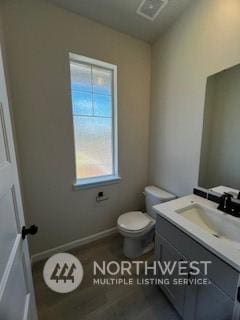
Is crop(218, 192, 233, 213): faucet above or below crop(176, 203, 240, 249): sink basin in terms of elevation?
above

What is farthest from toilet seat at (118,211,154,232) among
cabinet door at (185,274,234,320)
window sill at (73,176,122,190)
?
cabinet door at (185,274,234,320)

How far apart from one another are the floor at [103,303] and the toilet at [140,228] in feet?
1.18

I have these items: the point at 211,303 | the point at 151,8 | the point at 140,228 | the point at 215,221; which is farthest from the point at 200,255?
the point at 151,8

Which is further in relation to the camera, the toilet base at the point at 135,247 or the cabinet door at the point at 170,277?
the toilet base at the point at 135,247

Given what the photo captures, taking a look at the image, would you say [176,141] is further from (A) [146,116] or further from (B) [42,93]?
(B) [42,93]

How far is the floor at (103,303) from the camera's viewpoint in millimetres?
1241

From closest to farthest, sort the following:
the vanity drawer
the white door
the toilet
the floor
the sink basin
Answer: the white door < the vanity drawer < the sink basin < the floor < the toilet

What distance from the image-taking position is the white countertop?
0.82 meters

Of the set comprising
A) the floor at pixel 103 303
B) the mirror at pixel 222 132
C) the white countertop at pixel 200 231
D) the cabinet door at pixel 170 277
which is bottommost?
the floor at pixel 103 303

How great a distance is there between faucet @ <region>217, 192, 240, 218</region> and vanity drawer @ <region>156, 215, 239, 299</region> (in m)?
0.42

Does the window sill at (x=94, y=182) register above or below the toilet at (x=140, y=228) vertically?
above

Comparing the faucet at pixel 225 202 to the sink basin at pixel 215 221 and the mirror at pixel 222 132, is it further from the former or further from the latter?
the mirror at pixel 222 132

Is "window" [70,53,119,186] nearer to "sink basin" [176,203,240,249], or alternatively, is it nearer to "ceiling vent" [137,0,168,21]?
"ceiling vent" [137,0,168,21]

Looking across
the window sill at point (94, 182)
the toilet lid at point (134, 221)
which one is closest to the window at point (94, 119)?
the window sill at point (94, 182)
